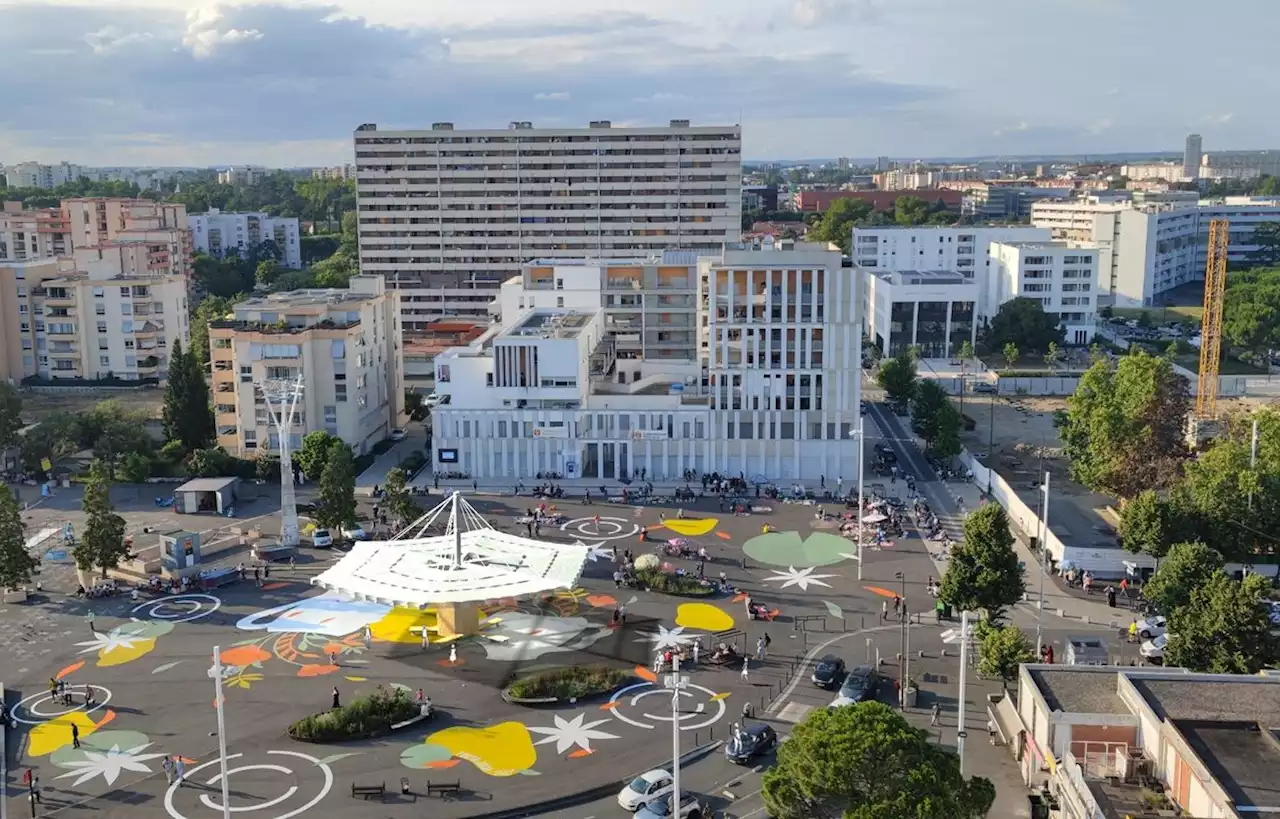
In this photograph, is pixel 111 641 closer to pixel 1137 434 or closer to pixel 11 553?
pixel 11 553

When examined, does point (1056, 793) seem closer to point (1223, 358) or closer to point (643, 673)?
point (643, 673)

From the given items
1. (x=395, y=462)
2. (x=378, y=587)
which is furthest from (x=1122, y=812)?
(x=395, y=462)

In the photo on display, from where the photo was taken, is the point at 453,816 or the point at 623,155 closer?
the point at 453,816

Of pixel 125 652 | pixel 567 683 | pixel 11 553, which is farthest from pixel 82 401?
pixel 567 683

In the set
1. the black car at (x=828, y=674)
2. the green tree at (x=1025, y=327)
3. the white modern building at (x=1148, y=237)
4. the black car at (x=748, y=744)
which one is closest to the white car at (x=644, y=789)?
the black car at (x=748, y=744)

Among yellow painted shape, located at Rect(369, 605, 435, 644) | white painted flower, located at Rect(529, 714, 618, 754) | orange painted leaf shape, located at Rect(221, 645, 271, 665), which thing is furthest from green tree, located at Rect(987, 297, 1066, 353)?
orange painted leaf shape, located at Rect(221, 645, 271, 665)
